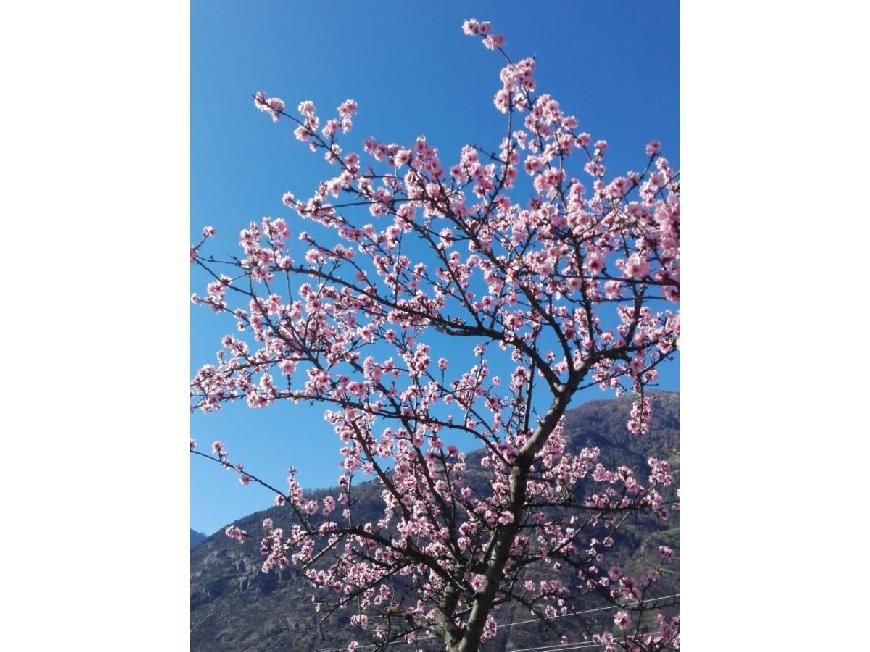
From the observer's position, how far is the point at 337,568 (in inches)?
188

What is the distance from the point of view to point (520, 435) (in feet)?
13.1
